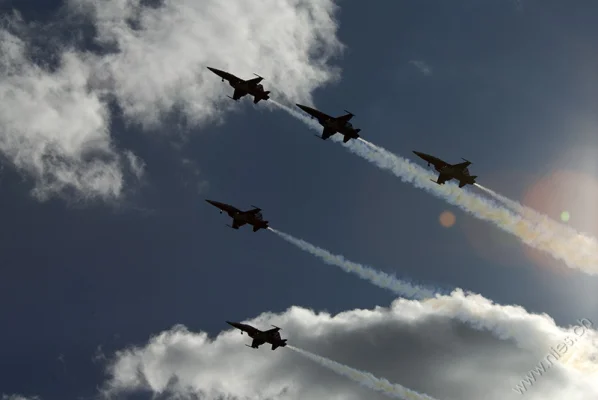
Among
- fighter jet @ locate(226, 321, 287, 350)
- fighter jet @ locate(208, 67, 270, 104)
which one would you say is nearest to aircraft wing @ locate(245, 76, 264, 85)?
fighter jet @ locate(208, 67, 270, 104)

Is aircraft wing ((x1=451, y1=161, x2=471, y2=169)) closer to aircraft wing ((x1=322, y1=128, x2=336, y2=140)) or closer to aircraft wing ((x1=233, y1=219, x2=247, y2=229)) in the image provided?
aircraft wing ((x1=322, y1=128, x2=336, y2=140))

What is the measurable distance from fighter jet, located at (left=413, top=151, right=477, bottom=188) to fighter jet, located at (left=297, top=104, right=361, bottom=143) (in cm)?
1574

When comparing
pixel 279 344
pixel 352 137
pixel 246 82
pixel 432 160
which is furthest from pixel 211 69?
pixel 279 344

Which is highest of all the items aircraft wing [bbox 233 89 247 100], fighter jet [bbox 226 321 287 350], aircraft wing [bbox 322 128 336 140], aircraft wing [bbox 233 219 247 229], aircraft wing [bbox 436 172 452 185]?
aircraft wing [bbox 233 89 247 100]

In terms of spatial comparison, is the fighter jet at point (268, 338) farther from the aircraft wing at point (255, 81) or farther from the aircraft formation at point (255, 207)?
the aircraft wing at point (255, 81)

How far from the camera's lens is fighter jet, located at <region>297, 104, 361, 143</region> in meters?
139

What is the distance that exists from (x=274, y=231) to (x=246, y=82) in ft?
102

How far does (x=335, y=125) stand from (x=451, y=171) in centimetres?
2399

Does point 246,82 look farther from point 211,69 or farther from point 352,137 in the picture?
point 352,137

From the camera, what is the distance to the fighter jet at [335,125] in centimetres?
13925

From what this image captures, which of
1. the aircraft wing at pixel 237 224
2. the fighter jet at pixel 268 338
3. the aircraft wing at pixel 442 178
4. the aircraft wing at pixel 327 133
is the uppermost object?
the aircraft wing at pixel 327 133

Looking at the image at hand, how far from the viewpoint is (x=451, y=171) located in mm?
138500

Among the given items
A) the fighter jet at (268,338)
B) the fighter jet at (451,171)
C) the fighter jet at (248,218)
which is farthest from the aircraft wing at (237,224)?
the fighter jet at (451,171)

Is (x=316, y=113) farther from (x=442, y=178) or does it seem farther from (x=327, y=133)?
(x=442, y=178)
